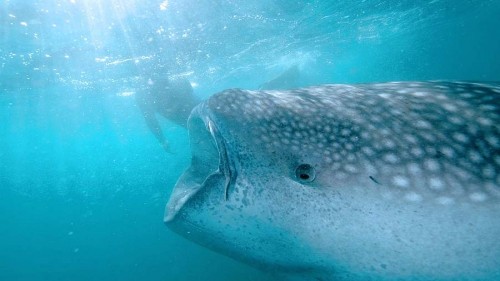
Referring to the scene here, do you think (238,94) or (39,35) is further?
(39,35)

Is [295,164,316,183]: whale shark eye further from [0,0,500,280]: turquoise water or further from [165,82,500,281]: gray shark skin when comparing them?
[0,0,500,280]: turquoise water

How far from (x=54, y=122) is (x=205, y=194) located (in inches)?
1828

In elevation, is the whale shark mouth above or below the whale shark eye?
below

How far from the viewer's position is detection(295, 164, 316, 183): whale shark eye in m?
1.72

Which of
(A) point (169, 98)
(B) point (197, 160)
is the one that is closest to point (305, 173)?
(B) point (197, 160)

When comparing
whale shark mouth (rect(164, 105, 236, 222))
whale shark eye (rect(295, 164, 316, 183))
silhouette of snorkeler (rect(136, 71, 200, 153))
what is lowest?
silhouette of snorkeler (rect(136, 71, 200, 153))

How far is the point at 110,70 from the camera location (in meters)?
20.3

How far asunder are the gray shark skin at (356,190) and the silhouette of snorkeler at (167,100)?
1541cm

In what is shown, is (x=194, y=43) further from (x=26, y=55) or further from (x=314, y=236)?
(x=314, y=236)

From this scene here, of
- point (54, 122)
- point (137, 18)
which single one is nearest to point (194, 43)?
point (137, 18)

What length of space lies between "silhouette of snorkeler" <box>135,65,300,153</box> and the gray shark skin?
14464 millimetres

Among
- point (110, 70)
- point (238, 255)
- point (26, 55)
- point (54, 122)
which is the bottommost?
point (54, 122)

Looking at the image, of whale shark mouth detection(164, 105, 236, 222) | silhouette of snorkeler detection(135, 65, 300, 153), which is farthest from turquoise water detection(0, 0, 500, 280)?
whale shark mouth detection(164, 105, 236, 222)

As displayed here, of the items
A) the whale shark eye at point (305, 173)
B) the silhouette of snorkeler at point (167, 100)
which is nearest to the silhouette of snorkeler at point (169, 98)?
the silhouette of snorkeler at point (167, 100)
